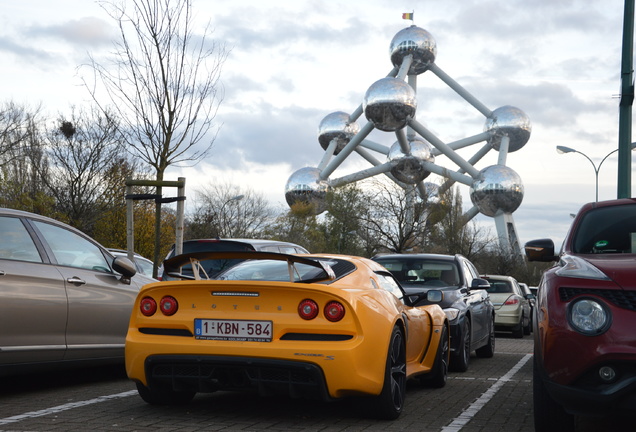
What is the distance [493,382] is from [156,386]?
453 centimetres

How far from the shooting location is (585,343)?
4.77 meters

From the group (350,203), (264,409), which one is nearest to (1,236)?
(264,409)

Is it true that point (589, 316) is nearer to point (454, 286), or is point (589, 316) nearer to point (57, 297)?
point (57, 297)

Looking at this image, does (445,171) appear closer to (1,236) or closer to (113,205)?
(113,205)

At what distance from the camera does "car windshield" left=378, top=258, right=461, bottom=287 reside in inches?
434

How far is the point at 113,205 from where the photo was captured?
112 ft

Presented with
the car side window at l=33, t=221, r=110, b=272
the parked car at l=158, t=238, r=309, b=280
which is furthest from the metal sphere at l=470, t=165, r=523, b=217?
the car side window at l=33, t=221, r=110, b=272

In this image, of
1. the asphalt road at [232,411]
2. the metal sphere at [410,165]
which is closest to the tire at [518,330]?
the asphalt road at [232,411]

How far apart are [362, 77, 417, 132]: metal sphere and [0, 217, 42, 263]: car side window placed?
128ft

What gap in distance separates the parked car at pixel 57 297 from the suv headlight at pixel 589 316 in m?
4.31

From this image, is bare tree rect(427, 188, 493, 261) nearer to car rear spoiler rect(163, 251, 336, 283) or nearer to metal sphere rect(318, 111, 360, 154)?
metal sphere rect(318, 111, 360, 154)

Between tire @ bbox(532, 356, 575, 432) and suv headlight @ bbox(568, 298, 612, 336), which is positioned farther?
tire @ bbox(532, 356, 575, 432)

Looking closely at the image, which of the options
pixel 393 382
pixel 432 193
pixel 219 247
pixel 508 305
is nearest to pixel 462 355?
pixel 219 247

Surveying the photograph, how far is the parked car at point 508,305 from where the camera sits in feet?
67.2
